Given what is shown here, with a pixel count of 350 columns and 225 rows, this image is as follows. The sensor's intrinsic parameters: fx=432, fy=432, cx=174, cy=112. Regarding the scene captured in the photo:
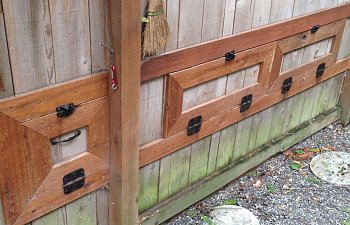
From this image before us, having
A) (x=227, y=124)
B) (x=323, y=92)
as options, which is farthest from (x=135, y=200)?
(x=323, y=92)

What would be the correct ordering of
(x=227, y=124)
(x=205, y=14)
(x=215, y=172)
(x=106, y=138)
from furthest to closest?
(x=215, y=172) → (x=227, y=124) → (x=205, y=14) → (x=106, y=138)

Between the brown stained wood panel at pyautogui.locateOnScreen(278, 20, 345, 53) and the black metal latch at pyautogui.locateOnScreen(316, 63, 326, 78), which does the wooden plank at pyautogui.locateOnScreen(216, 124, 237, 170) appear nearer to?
the brown stained wood panel at pyautogui.locateOnScreen(278, 20, 345, 53)

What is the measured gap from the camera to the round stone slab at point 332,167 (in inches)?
142

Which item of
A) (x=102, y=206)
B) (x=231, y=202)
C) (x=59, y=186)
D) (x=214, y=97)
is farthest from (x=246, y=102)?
(x=59, y=186)

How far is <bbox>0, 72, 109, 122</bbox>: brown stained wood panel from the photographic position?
5.87ft

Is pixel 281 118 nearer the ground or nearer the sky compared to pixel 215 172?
nearer the sky

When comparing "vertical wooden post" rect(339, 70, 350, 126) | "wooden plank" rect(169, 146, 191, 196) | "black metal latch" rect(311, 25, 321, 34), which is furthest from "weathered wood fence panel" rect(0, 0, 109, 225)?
"vertical wooden post" rect(339, 70, 350, 126)

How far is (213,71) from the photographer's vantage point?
2.68 m

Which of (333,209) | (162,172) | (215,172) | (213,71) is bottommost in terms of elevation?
(333,209)

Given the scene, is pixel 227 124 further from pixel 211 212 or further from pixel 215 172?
pixel 211 212

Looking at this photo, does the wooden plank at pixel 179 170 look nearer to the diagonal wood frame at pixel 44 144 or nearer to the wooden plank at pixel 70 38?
the diagonal wood frame at pixel 44 144

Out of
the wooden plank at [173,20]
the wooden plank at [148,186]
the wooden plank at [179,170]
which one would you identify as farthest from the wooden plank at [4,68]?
the wooden plank at [179,170]

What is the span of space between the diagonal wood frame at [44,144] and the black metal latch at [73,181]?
0.02 meters

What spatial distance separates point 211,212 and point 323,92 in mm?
1700
